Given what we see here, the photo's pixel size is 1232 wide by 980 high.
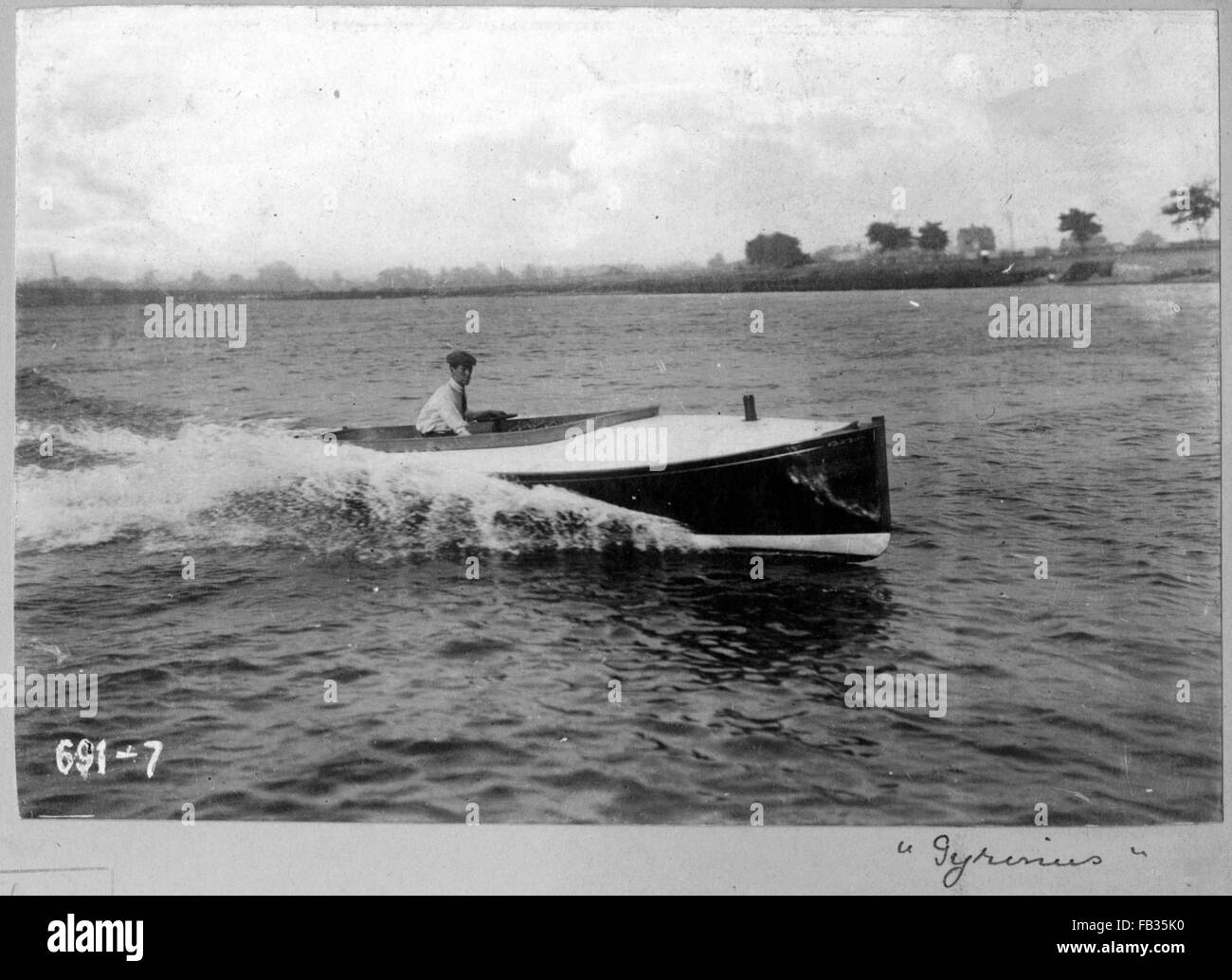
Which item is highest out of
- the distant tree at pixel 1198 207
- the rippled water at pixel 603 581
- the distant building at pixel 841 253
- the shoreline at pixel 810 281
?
the distant tree at pixel 1198 207

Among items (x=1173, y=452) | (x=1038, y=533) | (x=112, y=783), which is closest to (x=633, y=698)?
(x=1038, y=533)

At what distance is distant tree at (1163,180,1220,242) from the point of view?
3.55 m

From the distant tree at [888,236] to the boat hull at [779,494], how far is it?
64 cm

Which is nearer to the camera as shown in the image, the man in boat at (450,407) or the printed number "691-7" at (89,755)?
the printed number "691-7" at (89,755)

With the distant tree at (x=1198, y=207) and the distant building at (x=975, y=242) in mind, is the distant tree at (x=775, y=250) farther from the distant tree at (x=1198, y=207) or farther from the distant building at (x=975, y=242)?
the distant tree at (x=1198, y=207)

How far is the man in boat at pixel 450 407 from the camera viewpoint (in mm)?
3615

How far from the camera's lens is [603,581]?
3600mm

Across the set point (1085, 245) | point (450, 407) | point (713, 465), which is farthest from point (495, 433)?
point (1085, 245)

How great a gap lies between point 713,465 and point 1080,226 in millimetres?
1577

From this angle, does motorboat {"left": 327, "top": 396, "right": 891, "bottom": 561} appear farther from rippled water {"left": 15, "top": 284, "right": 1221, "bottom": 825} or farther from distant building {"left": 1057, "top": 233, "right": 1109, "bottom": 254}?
distant building {"left": 1057, "top": 233, "right": 1109, "bottom": 254}

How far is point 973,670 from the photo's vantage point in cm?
348

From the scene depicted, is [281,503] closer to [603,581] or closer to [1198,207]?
[603,581]

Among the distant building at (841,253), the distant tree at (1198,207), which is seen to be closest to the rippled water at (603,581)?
the distant building at (841,253)

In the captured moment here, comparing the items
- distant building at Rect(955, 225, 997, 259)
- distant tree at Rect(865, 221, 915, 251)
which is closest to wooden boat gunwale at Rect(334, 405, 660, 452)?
distant tree at Rect(865, 221, 915, 251)
